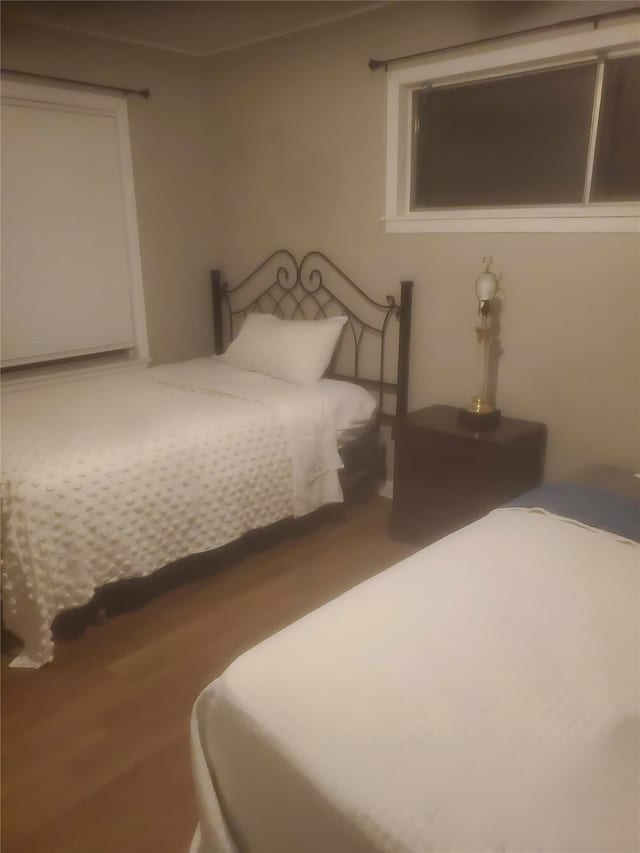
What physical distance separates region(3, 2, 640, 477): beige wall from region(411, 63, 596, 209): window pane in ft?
0.70

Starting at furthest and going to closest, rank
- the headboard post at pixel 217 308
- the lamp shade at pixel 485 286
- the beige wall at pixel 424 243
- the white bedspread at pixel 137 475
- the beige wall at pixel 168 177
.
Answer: the headboard post at pixel 217 308
the beige wall at pixel 168 177
the lamp shade at pixel 485 286
the beige wall at pixel 424 243
the white bedspread at pixel 137 475

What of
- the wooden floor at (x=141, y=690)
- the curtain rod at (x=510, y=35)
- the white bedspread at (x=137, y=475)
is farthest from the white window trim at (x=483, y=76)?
the wooden floor at (x=141, y=690)

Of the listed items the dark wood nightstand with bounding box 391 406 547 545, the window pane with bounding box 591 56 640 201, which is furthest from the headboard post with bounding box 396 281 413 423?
the window pane with bounding box 591 56 640 201

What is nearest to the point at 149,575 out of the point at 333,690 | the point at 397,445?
the point at 397,445

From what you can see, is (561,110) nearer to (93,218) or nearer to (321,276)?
(321,276)

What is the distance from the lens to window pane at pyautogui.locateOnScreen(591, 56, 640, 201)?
2393 mm

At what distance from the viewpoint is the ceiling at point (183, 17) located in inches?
113

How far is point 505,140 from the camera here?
2.86 metres

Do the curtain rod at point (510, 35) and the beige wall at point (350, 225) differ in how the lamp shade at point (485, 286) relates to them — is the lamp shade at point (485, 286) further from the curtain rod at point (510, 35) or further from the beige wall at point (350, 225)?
the curtain rod at point (510, 35)

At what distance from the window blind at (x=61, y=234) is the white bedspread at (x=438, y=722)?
8.41ft

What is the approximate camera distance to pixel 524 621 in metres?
1.30

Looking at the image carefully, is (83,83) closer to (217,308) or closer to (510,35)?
(217,308)

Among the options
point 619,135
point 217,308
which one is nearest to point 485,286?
point 619,135

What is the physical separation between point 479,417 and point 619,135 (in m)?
1.20
